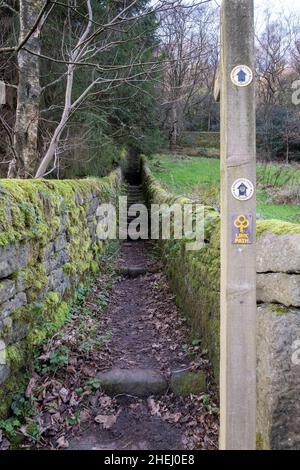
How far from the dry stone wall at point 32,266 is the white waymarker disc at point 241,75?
2.12 m

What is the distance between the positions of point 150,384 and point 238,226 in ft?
7.50

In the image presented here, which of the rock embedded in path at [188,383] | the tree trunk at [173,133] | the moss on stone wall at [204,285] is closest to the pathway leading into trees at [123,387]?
the rock embedded in path at [188,383]

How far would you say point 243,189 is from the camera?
7.75 ft

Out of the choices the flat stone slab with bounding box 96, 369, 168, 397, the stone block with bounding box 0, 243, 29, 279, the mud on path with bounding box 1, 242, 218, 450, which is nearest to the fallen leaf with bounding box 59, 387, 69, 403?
the mud on path with bounding box 1, 242, 218, 450

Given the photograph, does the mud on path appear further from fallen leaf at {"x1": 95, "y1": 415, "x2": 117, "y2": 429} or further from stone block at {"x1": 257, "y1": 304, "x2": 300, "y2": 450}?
stone block at {"x1": 257, "y1": 304, "x2": 300, "y2": 450}

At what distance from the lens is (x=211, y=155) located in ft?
95.8

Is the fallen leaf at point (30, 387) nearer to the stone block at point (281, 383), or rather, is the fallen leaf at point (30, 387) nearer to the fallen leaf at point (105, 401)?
the fallen leaf at point (105, 401)

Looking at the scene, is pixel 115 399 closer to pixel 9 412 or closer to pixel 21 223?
pixel 9 412

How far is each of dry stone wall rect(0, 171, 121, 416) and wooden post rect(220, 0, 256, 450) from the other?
1.88m

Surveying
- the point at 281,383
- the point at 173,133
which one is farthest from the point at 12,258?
the point at 173,133

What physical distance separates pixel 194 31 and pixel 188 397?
5916 millimetres

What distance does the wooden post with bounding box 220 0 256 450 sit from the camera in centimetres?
231

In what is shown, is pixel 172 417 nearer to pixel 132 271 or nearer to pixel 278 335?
pixel 278 335

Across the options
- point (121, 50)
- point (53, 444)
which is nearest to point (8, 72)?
point (121, 50)
